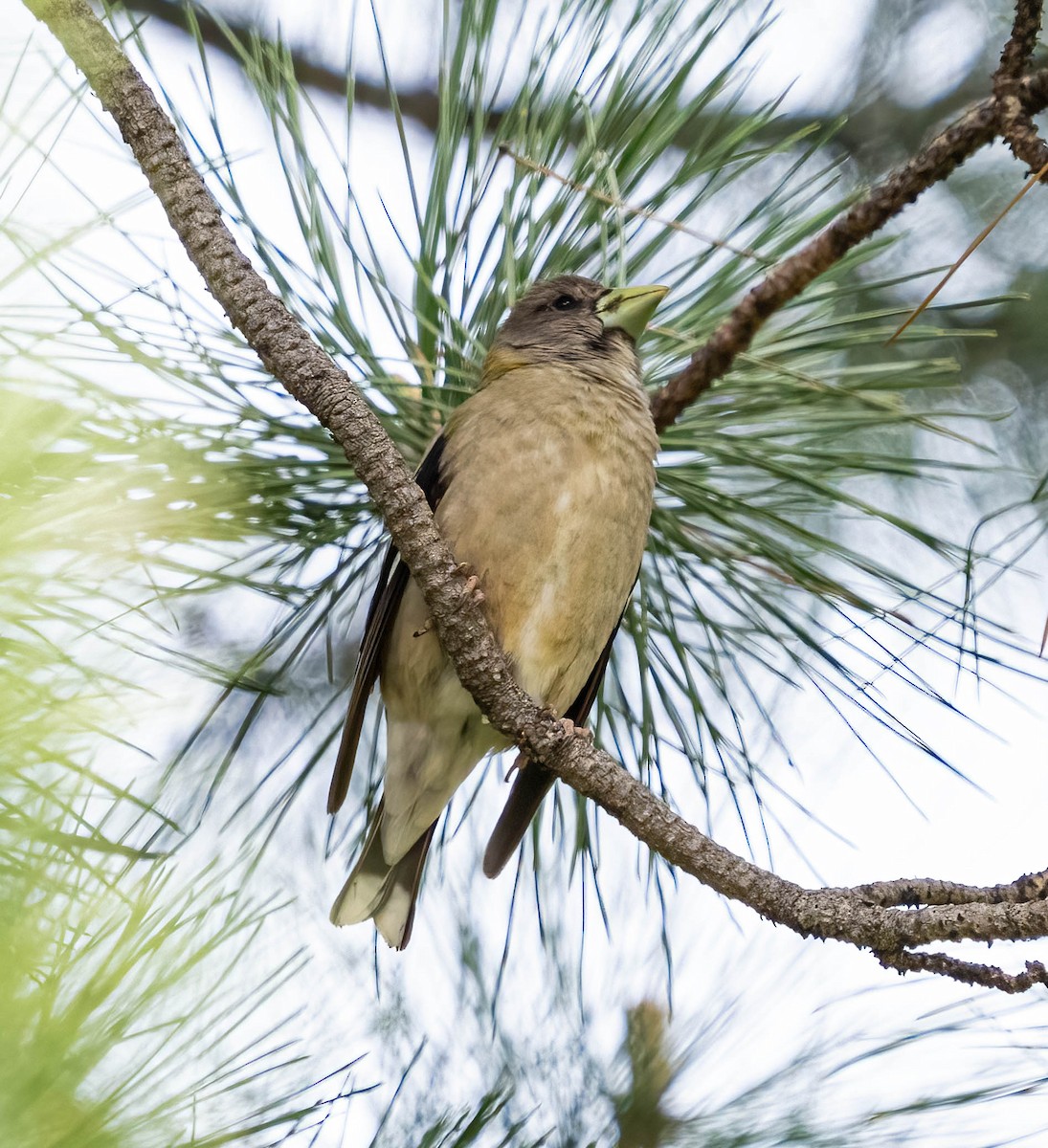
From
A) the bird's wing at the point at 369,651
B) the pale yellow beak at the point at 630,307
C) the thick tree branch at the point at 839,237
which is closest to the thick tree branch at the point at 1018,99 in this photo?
the thick tree branch at the point at 839,237

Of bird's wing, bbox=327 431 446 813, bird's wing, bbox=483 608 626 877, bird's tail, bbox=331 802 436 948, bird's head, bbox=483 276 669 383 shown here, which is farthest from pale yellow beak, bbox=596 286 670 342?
bird's tail, bbox=331 802 436 948

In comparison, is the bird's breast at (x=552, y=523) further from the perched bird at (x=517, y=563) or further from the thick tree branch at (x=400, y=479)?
the thick tree branch at (x=400, y=479)

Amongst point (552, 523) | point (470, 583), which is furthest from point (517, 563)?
point (470, 583)

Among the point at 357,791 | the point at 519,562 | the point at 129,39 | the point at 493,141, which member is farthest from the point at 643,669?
the point at 129,39

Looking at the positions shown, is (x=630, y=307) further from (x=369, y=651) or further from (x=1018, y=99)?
(x=1018, y=99)

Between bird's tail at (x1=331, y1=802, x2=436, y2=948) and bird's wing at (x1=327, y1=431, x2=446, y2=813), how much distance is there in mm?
325

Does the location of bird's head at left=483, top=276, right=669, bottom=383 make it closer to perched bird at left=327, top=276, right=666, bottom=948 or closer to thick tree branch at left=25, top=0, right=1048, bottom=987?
perched bird at left=327, top=276, right=666, bottom=948

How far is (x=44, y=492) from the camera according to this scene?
4.23ft

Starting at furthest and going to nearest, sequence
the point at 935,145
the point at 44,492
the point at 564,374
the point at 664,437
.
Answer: the point at 564,374 → the point at 664,437 → the point at 935,145 → the point at 44,492

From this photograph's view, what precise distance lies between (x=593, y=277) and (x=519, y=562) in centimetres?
75

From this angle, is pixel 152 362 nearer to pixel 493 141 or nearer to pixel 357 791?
pixel 493 141

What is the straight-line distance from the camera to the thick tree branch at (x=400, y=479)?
6.04 ft

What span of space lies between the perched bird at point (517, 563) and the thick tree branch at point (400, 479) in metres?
0.60

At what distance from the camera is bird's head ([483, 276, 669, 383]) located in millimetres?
2877
